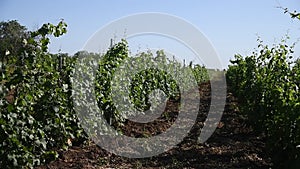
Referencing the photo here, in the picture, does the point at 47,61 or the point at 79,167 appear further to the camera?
the point at 79,167

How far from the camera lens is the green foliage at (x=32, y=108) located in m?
4.82

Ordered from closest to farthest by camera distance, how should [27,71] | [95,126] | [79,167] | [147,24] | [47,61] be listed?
[27,71] → [47,61] → [79,167] → [95,126] → [147,24]

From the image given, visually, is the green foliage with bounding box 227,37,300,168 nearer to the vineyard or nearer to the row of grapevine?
the vineyard

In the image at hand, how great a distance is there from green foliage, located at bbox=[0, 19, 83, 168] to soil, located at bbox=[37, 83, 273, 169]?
59 cm

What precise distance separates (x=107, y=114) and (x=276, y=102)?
3.54 m

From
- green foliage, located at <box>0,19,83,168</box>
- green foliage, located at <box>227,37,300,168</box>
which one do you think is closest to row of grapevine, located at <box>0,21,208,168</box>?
green foliage, located at <box>0,19,83,168</box>

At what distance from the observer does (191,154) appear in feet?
25.5

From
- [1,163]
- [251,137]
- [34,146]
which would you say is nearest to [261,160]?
[251,137]

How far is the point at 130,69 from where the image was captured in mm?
10734

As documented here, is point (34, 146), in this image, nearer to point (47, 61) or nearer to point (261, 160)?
point (47, 61)

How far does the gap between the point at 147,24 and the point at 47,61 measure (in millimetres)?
2945

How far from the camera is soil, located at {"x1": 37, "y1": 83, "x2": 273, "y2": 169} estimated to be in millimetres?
6926

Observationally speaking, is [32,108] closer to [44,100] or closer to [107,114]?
[44,100]

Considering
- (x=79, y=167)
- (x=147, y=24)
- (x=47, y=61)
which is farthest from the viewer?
(x=147, y=24)
